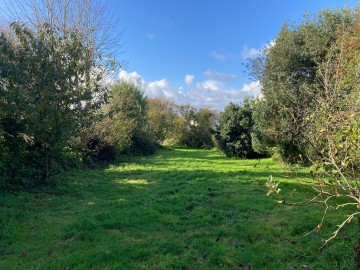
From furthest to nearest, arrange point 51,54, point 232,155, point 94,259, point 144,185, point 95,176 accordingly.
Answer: point 232,155 < point 95,176 < point 144,185 < point 51,54 < point 94,259

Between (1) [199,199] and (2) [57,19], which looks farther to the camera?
(2) [57,19]

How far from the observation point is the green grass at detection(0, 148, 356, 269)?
4477 millimetres

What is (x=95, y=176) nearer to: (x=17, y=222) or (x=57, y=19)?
(x=17, y=222)

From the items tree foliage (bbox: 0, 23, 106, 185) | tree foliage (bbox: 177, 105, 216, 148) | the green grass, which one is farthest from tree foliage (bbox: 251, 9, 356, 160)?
tree foliage (bbox: 177, 105, 216, 148)

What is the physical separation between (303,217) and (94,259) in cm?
423

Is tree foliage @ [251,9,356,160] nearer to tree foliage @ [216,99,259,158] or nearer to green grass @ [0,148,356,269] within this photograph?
tree foliage @ [216,99,259,158]

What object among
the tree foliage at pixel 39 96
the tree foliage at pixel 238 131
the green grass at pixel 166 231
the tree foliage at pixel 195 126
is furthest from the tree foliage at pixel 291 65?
the tree foliage at pixel 195 126

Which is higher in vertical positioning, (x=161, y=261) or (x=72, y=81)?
(x=72, y=81)

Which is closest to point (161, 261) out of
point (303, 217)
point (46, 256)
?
point (46, 256)

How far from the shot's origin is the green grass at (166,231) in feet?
14.7

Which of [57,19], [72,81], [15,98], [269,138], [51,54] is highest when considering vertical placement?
[57,19]

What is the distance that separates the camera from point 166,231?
19.0ft

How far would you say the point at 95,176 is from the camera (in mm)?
12578

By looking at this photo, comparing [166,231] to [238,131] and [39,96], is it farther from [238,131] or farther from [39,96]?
[238,131]
